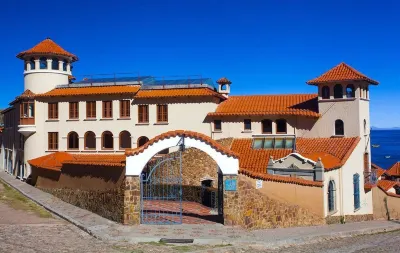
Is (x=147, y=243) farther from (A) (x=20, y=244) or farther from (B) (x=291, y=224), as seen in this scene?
(B) (x=291, y=224)

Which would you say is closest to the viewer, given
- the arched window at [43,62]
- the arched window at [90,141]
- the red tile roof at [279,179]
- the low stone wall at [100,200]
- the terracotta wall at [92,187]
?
the red tile roof at [279,179]

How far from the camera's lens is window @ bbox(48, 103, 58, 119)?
37.3m

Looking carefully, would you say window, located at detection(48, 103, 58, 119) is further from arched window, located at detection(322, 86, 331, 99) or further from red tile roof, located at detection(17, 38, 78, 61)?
arched window, located at detection(322, 86, 331, 99)

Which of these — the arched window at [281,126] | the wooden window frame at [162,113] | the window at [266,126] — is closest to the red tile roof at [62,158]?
the wooden window frame at [162,113]

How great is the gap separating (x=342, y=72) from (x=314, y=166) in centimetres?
1273

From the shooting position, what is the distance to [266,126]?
1319 inches

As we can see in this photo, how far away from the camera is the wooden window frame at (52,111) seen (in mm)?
37312

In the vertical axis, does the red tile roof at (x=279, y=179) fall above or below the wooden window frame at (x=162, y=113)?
below

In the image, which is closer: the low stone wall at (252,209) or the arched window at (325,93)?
the low stone wall at (252,209)

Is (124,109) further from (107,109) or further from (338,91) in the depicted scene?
(338,91)

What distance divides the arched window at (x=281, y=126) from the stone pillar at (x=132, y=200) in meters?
17.6

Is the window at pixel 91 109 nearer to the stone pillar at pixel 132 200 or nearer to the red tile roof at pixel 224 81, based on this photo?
the red tile roof at pixel 224 81

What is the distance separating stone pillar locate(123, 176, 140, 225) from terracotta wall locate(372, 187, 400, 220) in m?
17.7

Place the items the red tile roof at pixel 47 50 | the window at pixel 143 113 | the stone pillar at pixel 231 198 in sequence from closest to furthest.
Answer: the stone pillar at pixel 231 198, the window at pixel 143 113, the red tile roof at pixel 47 50
